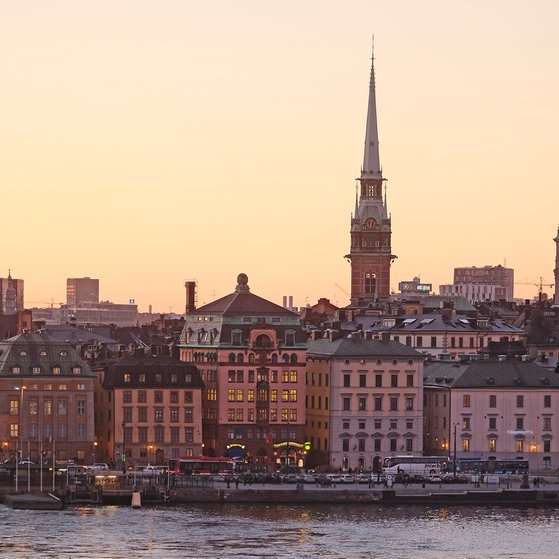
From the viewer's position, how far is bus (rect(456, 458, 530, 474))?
568 feet

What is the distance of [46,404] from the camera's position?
174m

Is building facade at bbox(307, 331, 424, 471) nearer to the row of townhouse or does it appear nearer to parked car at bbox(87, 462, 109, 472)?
the row of townhouse

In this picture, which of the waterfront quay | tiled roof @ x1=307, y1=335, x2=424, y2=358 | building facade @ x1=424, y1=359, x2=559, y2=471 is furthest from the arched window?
the waterfront quay

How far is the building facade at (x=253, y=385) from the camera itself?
177 meters

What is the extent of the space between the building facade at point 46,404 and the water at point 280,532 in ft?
60.8

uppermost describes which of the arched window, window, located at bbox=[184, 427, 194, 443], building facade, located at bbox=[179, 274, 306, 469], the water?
the arched window

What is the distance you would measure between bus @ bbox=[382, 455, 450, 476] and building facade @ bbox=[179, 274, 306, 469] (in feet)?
26.7

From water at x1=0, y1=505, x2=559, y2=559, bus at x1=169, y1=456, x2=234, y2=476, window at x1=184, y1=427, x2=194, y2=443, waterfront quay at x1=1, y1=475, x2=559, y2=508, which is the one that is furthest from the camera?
window at x1=184, y1=427, x2=194, y2=443

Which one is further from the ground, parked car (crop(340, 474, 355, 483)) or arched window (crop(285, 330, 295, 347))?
arched window (crop(285, 330, 295, 347))

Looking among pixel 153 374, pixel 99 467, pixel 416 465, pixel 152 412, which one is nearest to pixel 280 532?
pixel 99 467

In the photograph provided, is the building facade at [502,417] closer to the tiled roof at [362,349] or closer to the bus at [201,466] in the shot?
the tiled roof at [362,349]

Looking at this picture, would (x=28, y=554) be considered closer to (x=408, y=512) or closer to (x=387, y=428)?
(x=408, y=512)

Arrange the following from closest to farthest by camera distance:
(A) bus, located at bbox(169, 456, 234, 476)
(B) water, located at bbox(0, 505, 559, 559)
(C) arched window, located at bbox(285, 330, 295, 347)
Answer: (B) water, located at bbox(0, 505, 559, 559)
(A) bus, located at bbox(169, 456, 234, 476)
(C) arched window, located at bbox(285, 330, 295, 347)

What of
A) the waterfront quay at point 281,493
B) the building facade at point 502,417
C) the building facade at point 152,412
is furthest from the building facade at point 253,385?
the waterfront quay at point 281,493
